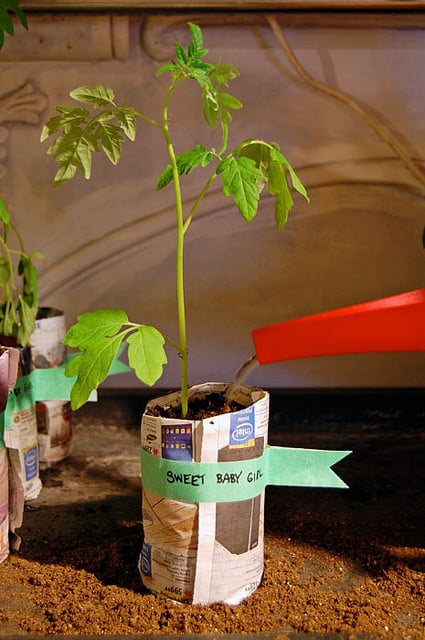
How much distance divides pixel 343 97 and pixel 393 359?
2.12 feet

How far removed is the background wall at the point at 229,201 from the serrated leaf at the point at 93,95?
0.65 m

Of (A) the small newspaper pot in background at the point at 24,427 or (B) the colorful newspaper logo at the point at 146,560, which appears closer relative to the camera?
(B) the colorful newspaper logo at the point at 146,560

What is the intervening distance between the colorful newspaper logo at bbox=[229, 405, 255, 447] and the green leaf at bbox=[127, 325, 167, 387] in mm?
137

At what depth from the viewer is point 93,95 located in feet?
3.18

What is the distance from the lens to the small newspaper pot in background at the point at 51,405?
1.45 meters

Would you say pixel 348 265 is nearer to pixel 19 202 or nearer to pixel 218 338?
pixel 218 338

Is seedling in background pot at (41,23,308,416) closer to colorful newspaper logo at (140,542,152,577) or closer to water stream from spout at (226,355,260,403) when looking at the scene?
water stream from spout at (226,355,260,403)

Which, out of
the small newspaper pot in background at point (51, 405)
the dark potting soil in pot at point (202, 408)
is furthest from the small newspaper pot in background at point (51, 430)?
the dark potting soil in pot at point (202, 408)

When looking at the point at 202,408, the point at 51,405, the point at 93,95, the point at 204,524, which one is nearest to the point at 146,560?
the point at 204,524

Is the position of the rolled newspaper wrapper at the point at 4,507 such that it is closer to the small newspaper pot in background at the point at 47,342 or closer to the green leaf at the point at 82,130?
the small newspaper pot in background at the point at 47,342

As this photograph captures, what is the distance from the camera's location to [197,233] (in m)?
1.66

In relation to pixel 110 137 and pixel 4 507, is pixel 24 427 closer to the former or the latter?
pixel 4 507

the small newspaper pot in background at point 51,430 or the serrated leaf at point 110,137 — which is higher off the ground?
the serrated leaf at point 110,137

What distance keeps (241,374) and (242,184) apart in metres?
0.29
